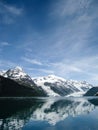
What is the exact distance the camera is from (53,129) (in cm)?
5150

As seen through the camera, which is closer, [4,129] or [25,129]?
[4,129]

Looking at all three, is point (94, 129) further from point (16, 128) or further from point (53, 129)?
point (16, 128)

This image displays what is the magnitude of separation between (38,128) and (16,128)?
5299 millimetres

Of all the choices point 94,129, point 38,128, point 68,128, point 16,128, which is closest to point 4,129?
point 16,128

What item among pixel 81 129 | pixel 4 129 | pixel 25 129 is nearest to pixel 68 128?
pixel 81 129

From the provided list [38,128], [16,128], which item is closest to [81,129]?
[38,128]

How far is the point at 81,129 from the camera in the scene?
5062cm

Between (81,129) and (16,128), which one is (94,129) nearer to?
(81,129)

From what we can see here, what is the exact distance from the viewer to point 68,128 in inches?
2088

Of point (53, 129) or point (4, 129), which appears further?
point (53, 129)

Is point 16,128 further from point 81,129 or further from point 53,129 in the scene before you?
point 81,129

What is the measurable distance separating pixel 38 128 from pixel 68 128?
6751mm

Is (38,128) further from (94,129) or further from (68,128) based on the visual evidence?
(94,129)

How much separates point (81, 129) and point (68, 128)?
3551mm
